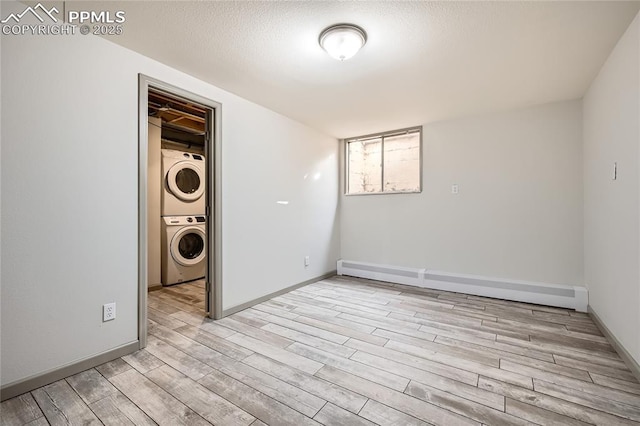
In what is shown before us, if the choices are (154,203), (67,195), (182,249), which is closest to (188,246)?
(182,249)

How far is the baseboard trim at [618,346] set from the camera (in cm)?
178

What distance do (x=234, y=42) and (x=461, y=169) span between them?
3094 mm

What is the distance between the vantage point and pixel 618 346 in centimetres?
205

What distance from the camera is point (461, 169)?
3738mm

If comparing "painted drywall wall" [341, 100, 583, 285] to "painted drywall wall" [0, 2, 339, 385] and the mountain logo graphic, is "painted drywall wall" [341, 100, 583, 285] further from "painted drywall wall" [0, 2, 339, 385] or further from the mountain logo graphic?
the mountain logo graphic

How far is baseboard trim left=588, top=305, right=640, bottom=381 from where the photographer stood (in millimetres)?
1776

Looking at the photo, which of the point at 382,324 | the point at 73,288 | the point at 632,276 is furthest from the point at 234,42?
the point at 632,276

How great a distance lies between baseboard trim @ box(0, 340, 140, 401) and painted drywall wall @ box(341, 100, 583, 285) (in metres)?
3.32


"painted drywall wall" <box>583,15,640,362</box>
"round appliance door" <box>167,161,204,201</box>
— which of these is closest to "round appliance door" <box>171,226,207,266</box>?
"round appliance door" <box>167,161,204,201</box>

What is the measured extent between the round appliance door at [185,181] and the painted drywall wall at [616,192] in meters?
4.69

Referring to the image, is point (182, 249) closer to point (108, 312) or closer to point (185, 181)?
point (185, 181)

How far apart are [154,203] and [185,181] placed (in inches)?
22.3

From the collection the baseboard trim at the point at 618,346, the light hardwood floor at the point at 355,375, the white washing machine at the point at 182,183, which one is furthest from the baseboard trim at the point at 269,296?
the baseboard trim at the point at 618,346

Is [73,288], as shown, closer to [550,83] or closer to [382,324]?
[382,324]
